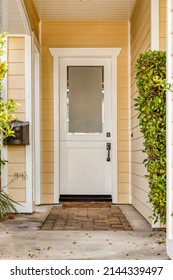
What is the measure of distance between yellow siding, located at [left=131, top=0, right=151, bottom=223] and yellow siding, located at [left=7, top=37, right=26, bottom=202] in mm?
1477

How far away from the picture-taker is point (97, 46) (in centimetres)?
781

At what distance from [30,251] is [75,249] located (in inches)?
14.9

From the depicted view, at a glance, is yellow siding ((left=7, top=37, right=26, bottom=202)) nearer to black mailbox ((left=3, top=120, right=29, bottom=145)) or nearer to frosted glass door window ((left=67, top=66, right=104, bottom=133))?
black mailbox ((left=3, top=120, right=29, bottom=145))

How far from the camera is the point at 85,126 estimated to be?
782 centimetres

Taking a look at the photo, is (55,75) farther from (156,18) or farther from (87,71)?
(156,18)

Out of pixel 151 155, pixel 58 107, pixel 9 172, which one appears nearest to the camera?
pixel 151 155

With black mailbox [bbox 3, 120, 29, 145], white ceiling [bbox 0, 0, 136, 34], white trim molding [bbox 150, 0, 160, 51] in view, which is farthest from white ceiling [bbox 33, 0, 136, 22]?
black mailbox [bbox 3, 120, 29, 145]

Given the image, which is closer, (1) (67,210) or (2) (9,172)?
(2) (9,172)

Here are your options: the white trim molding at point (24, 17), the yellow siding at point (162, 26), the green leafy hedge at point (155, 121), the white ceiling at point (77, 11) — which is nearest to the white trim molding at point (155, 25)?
the yellow siding at point (162, 26)

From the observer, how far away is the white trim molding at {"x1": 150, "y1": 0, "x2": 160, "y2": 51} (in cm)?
526

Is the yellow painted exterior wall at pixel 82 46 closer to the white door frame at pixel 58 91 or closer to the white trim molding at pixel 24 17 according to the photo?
the white door frame at pixel 58 91

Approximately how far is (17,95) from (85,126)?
1.62m

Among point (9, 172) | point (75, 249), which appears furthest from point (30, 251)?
point (9, 172)

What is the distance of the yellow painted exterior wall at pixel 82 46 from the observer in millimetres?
7770
